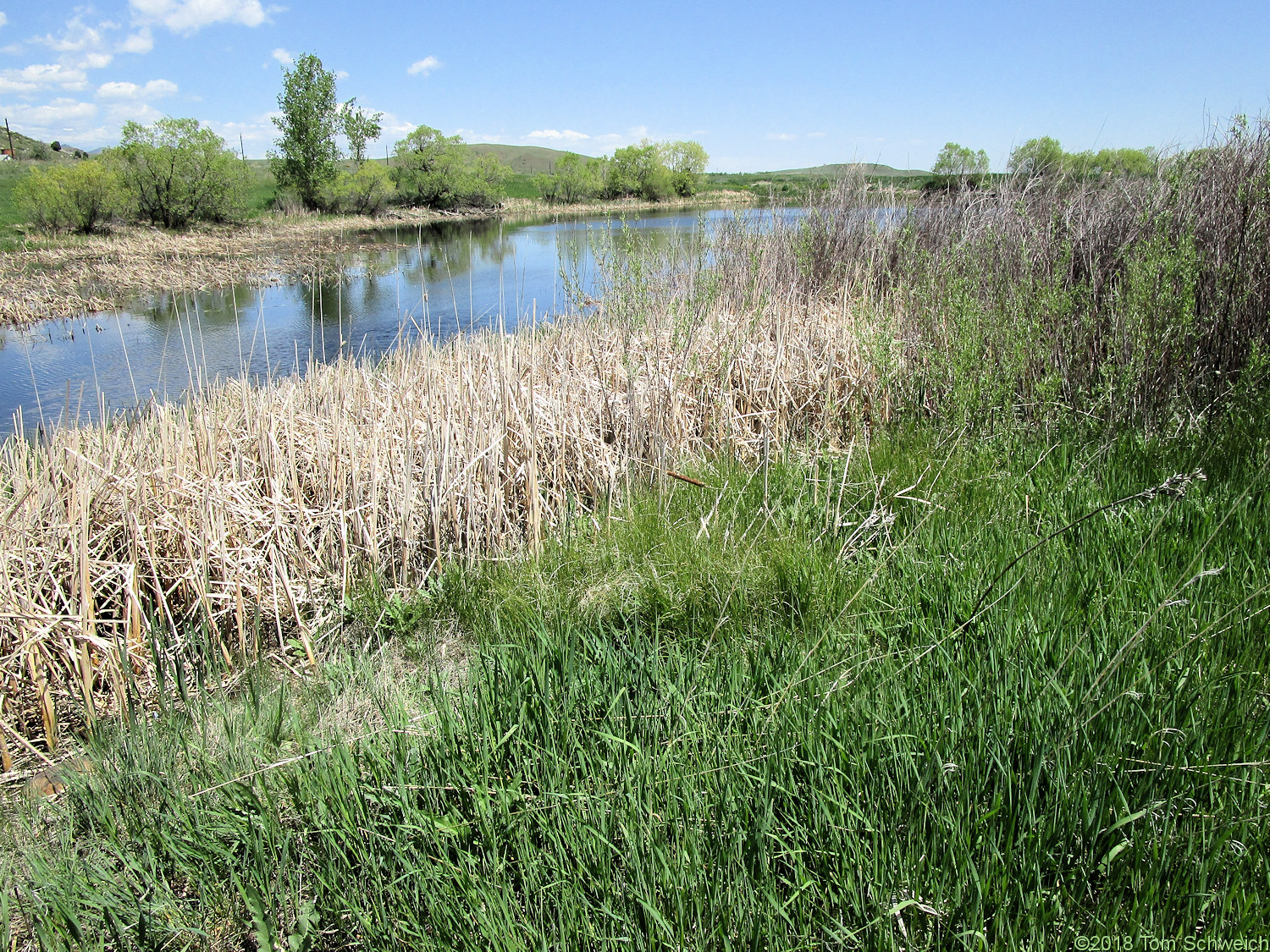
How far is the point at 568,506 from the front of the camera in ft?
13.6

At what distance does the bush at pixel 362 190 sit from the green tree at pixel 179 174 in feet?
32.5

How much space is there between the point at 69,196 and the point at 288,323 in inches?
916

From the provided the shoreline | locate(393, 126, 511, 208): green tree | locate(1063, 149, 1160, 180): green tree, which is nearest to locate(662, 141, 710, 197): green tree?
locate(393, 126, 511, 208): green tree

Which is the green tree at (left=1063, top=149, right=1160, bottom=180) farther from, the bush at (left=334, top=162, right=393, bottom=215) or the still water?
the bush at (left=334, top=162, right=393, bottom=215)

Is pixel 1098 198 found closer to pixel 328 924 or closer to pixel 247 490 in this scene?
pixel 247 490

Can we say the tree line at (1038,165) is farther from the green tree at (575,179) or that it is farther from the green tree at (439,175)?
the green tree at (439,175)

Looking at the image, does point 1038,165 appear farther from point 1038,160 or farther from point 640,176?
point 640,176

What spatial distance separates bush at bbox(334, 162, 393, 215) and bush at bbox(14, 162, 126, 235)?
16.6 metres

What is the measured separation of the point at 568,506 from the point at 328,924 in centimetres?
268

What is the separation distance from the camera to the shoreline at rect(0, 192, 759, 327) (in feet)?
53.0

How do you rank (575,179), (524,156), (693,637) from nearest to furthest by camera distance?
(693,637) → (575,179) → (524,156)

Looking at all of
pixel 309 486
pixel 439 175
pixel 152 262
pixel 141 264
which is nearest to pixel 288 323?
pixel 141 264

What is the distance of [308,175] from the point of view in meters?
49.5

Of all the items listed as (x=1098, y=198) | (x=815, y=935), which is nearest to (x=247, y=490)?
(x=815, y=935)
